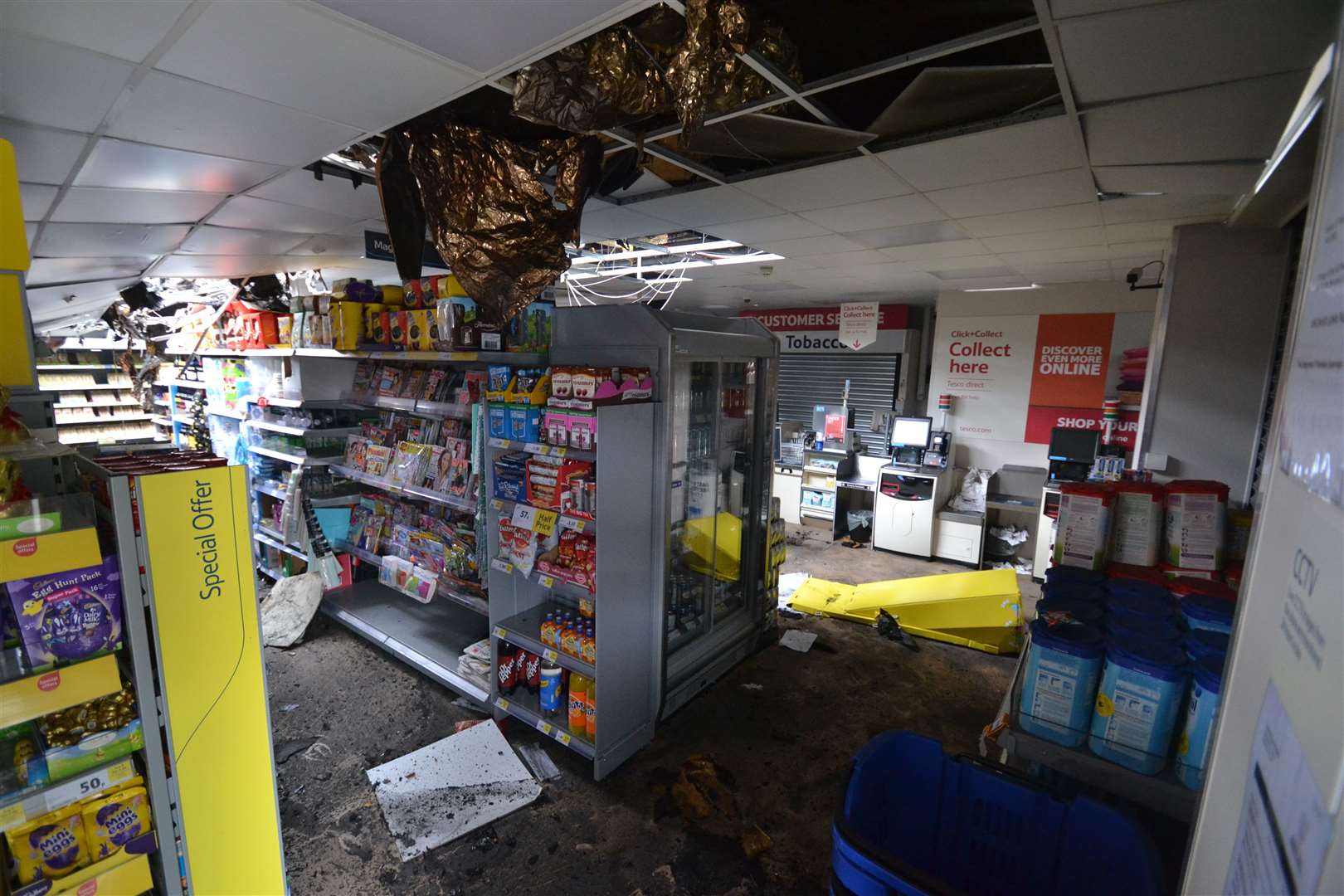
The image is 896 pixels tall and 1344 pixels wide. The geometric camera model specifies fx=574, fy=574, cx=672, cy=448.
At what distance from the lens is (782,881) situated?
2270 millimetres

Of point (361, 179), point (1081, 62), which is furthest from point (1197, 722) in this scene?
point (361, 179)

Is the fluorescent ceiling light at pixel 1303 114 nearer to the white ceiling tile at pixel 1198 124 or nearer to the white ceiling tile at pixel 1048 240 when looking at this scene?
the white ceiling tile at pixel 1198 124

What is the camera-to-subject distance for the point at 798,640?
4172 mm

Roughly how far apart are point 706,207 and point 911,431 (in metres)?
4.22

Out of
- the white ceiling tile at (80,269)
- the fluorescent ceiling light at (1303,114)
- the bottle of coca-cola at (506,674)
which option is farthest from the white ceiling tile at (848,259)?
the white ceiling tile at (80,269)

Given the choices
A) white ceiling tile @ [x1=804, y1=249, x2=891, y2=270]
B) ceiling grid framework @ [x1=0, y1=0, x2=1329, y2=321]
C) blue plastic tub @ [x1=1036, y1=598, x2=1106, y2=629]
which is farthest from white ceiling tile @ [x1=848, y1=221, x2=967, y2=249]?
blue plastic tub @ [x1=1036, y1=598, x2=1106, y2=629]

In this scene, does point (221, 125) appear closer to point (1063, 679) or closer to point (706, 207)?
point (706, 207)

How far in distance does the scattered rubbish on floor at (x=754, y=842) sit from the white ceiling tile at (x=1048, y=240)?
3663 millimetres

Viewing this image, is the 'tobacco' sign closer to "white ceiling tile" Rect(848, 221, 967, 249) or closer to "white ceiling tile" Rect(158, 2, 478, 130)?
"white ceiling tile" Rect(848, 221, 967, 249)

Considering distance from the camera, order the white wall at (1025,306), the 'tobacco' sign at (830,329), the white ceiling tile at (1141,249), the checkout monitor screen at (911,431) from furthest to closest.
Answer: the 'tobacco' sign at (830,329) < the checkout monitor screen at (911,431) < the white wall at (1025,306) < the white ceiling tile at (1141,249)

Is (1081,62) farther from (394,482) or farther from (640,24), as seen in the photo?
(394,482)

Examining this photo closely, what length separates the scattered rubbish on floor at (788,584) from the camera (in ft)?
16.3

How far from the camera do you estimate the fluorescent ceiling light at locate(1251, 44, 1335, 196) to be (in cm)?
129

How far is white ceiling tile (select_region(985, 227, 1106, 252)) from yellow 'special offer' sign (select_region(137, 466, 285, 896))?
4.26 meters
